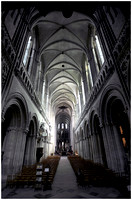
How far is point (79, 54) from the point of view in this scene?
1684 cm

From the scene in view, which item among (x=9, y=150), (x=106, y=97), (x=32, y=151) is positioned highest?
(x=106, y=97)

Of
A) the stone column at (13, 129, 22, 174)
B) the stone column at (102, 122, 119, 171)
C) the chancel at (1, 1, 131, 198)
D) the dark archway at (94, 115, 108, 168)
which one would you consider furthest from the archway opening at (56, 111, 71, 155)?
the stone column at (102, 122, 119, 171)

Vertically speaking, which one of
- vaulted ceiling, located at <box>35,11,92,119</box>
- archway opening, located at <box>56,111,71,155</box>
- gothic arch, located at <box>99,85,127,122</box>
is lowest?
archway opening, located at <box>56,111,71,155</box>

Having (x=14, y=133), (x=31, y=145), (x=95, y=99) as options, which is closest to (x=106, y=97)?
(x=95, y=99)

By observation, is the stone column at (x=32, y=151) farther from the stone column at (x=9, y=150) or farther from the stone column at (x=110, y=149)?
the stone column at (x=110, y=149)

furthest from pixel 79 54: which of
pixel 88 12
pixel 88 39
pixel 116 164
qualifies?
pixel 116 164

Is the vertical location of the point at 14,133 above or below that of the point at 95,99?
below

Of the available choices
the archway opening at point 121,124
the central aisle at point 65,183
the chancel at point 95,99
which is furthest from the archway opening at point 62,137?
the archway opening at point 121,124

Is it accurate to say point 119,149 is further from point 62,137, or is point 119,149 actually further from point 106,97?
point 62,137

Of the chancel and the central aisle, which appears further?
the central aisle

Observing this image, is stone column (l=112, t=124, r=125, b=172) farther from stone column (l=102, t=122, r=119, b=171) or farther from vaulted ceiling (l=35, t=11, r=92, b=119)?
vaulted ceiling (l=35, t=11, r=92, b=119)

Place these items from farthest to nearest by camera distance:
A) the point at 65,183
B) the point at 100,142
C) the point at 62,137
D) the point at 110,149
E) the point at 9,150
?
the point at 62,137
the point at 100,142
the point at 110,149
the point at 9,150
the point at 65,183

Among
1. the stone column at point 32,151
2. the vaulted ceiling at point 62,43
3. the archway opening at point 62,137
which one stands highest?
the vaulted ceiling at point 62,43

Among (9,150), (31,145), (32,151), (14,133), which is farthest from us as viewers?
(31,145)
